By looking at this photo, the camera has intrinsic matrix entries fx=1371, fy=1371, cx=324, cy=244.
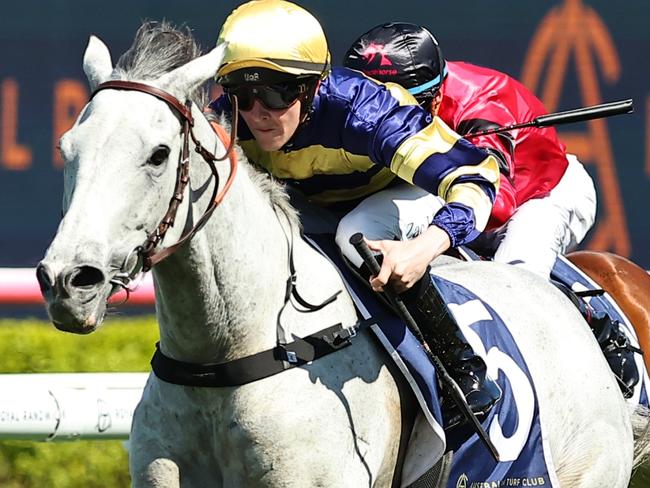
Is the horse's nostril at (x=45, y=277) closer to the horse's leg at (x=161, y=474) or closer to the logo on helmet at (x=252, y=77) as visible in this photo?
the horse's leg at (x=161, y=474)

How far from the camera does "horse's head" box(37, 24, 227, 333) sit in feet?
8.76

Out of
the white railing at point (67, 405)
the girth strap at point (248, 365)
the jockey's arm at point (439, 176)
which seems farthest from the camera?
the white railing at point (67, 405)

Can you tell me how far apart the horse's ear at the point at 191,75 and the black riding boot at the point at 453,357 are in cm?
87

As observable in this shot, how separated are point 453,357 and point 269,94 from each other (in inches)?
33.8

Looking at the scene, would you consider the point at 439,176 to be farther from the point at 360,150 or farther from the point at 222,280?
the point at 222,280

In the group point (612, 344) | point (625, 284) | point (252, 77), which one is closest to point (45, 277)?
point (252, 77)

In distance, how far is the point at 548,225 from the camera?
4797 millimetres

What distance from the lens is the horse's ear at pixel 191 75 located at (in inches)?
118

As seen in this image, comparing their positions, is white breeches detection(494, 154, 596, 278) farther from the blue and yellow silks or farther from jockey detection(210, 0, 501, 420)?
the blue and yellow silks

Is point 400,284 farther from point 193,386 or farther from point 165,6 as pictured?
point 165,6

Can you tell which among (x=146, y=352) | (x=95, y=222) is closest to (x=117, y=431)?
(x=146, y=352)

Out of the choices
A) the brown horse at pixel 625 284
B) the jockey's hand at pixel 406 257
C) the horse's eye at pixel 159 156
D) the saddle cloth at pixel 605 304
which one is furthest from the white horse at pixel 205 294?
the brown horse at pixel 625 284

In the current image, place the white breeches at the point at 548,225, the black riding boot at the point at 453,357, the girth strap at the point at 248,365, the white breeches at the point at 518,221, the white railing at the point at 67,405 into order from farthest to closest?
the white railing at the point at 67,405 < the white breeches at the point at 548,225 < the white breeches at the point at 518,221 < the black riding boot at the point at 453,357 < the girth strap at the point at 248,365

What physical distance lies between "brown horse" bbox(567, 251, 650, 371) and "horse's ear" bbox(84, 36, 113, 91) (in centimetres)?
263
